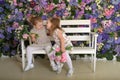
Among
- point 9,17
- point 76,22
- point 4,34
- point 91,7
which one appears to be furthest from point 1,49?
point 91,7

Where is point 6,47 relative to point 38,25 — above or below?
below

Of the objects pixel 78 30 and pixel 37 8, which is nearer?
pixel 78 30

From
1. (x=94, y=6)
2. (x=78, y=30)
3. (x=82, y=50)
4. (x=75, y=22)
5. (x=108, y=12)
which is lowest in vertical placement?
(x=82, y=50)

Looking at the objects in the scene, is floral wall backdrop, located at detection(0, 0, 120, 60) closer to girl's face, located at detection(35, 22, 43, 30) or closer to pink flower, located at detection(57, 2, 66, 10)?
pink flower, located at detection(57, 2, 66, 10)

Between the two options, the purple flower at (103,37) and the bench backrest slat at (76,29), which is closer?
the bench backrest slat at (76,29)

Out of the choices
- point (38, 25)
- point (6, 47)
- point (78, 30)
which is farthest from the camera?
point (6, 47)

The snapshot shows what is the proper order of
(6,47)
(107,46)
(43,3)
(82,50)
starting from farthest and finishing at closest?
(6,47)
(107,46)
(43,3)
(82,50)

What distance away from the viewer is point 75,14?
4.46 meters

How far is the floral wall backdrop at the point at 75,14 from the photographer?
441cm

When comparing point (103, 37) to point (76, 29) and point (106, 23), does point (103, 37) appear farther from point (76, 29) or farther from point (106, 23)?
point (76, 29)

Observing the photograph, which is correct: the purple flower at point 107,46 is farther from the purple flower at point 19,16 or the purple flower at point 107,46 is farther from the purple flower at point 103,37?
the purple flower at point 19,16

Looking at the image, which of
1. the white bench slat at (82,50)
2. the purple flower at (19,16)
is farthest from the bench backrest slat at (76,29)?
the purple flower at (19,16)

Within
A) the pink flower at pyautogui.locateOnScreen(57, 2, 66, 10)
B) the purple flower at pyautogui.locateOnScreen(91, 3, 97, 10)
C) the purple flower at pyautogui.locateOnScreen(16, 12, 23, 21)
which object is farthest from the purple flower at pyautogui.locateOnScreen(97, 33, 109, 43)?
the purple flower at pyautogui.locateOnScreen(16, 12, 23, 21)

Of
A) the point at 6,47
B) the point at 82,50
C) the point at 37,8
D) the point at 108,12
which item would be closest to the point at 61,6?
the point at 37,8
